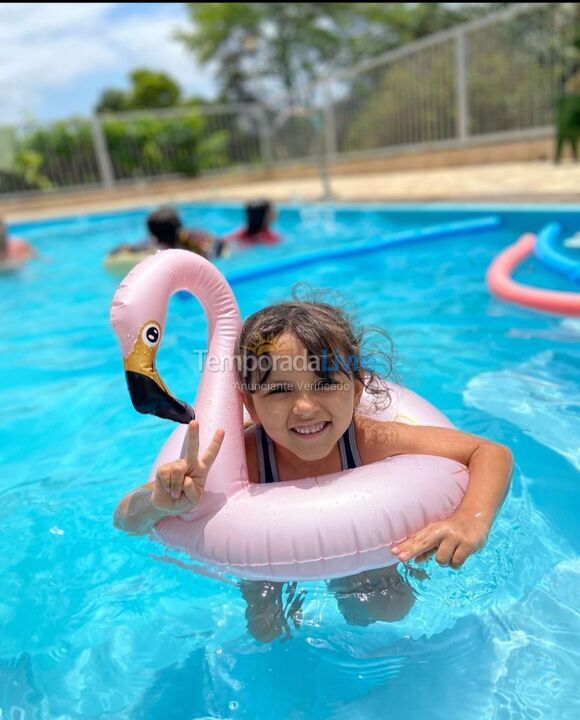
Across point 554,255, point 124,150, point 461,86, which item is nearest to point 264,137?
point 124,150

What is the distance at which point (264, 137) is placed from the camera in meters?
22.0

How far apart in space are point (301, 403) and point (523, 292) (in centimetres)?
338

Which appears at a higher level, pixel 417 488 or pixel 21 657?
pixel 417 488

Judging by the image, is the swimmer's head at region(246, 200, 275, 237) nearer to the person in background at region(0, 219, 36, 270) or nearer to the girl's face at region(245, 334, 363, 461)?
the person in background at region(0, 219, 36, 270)

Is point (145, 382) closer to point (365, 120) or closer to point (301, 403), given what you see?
point (301, 403)

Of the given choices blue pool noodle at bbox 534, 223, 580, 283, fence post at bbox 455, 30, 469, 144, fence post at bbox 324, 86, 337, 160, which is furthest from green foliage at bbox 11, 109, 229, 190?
blue pool noodle at bbox 534, 223, 580, 283

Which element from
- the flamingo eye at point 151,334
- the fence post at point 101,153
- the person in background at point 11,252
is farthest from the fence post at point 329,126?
the flamingo eye at point 151,334

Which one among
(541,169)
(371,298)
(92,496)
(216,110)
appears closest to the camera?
(92,496)

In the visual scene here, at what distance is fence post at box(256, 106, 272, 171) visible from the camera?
21.9 metres

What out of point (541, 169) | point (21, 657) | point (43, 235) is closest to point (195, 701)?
point (21, 657)

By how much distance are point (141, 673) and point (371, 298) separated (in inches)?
165

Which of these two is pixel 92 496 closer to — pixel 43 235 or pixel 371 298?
pixel 371 298

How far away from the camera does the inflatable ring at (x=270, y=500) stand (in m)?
1.78

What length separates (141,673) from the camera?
2.04 metres
